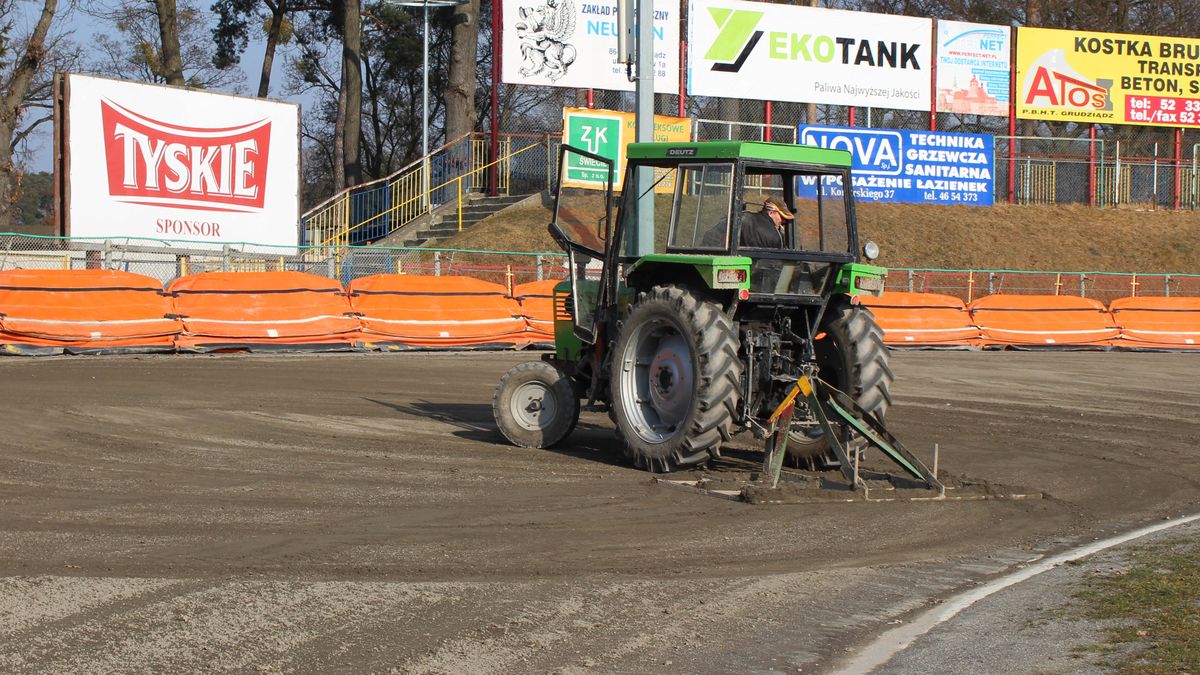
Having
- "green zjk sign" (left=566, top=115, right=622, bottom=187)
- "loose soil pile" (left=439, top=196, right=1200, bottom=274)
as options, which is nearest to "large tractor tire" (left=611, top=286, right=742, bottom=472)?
"green zjk sign" (left=566, top=115, right=622, bottom=187)

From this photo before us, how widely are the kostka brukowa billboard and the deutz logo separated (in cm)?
1128

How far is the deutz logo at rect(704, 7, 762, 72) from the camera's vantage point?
3391cm

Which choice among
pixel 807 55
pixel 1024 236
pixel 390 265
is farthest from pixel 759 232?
pixel 1024 236

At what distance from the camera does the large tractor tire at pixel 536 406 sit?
1135 centimetres

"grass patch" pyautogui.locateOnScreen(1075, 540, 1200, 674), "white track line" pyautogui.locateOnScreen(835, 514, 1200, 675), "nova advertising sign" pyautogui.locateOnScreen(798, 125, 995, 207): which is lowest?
"white track line" pyautogui.locateOnScreen(835, 514, 1200, 675)

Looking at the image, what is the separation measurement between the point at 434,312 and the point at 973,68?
21090mm

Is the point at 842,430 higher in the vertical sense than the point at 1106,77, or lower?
lower

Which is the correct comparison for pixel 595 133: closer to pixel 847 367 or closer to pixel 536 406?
pixel 536 406

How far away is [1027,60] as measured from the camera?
1473 inches

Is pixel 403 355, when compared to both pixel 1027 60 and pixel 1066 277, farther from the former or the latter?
pixel 1027 60

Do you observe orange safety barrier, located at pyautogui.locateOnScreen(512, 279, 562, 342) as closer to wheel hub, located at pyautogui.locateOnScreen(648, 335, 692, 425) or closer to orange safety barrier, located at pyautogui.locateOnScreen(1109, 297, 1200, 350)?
orange safety barrier, located at pyautogui.locateOnScreen(1109, 297, 1200, 350)

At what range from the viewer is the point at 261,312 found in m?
20.5

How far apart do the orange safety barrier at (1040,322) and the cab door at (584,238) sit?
662 inches

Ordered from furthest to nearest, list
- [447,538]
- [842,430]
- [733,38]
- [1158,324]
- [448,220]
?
1. [733,38]
2. [448,220]
3. [1158,324]
4. [842,430]
5. [447,538]
